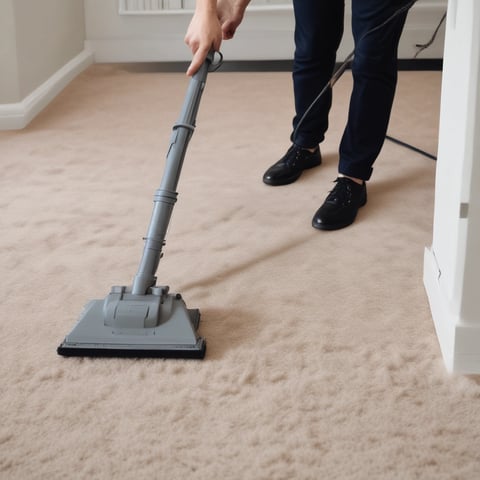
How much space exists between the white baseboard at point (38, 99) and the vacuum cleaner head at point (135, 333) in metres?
1.47

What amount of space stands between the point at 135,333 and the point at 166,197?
0.23 meters

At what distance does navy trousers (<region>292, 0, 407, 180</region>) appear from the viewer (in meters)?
1.68

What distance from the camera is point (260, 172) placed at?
2107 millimetres

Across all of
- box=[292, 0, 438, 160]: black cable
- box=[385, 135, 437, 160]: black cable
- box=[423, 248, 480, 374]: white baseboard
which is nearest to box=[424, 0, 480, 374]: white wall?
box=[423, 248, 480, 374]: white baseboard

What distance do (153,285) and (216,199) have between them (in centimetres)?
66

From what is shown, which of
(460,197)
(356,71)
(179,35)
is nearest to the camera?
(460,197)

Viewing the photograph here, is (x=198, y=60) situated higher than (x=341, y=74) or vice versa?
(x=198, y=60)

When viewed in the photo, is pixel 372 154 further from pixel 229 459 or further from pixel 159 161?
pixel 229 459

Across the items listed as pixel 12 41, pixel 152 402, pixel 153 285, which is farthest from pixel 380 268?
pixel 12 41

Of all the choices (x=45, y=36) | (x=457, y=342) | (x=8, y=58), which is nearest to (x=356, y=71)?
(x=457, y=342)

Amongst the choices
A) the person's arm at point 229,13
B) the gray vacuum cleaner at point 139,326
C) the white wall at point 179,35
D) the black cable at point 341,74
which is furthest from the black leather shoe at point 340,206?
the white wall at point 179,35

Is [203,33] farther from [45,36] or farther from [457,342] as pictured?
[45,36]

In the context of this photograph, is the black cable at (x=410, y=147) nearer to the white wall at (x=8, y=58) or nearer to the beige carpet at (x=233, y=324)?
the beige carpet at (x=233, y=324)

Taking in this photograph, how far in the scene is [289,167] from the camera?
2010mm
